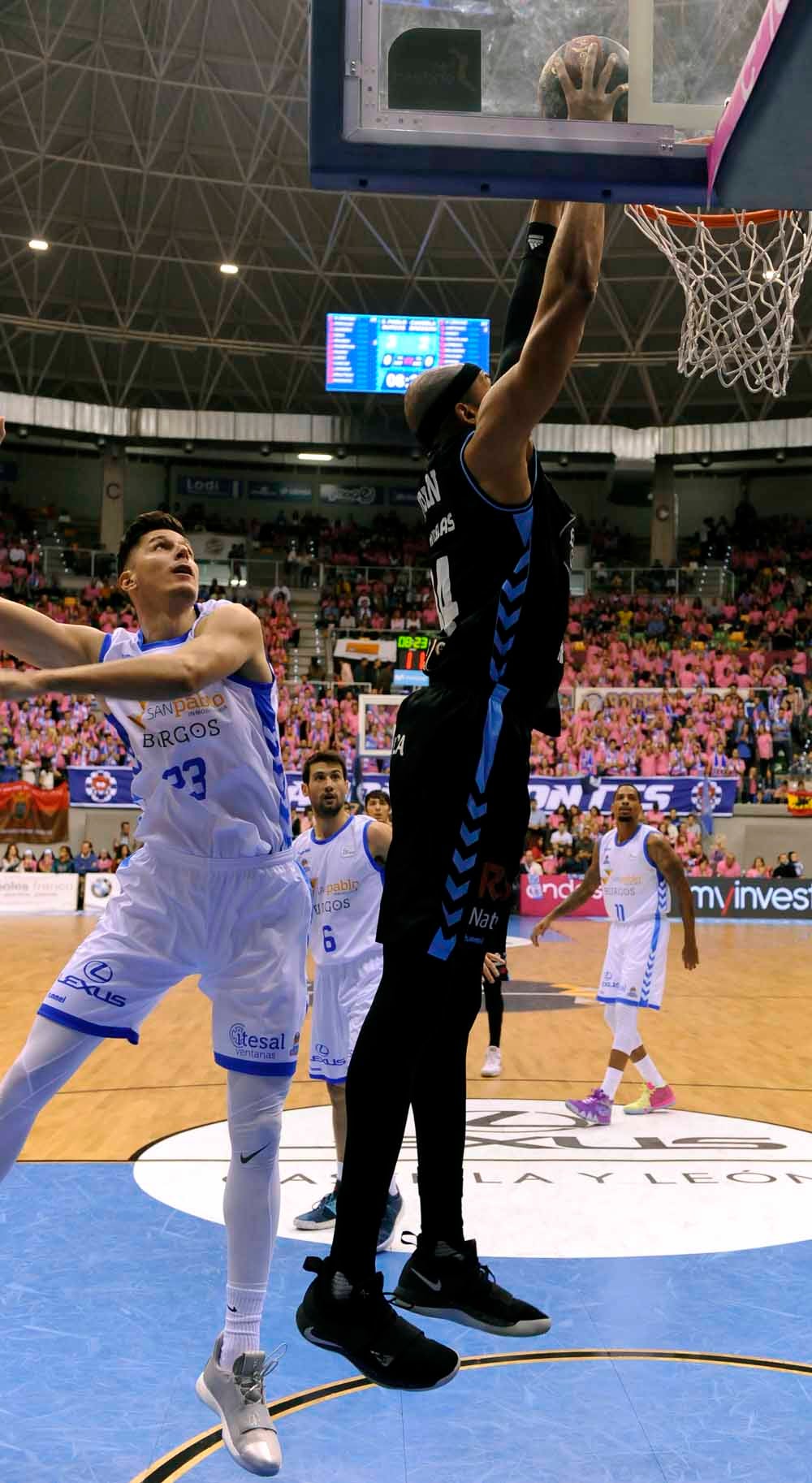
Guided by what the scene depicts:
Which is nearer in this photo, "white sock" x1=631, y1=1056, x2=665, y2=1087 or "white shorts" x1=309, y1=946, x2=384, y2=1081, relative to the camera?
"white shorts" x1=309, y1=946, x2=384, y2=1081

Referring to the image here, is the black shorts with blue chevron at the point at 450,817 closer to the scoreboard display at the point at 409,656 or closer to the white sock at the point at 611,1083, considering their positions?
the white sock at the point at 611,1083

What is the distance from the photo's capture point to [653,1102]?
8.66m

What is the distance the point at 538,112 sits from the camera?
2998mm

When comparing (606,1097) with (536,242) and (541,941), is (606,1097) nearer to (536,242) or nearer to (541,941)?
(536,242)

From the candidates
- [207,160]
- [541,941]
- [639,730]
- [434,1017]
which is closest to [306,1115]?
[434,1017]

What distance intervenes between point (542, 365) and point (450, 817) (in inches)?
37.4

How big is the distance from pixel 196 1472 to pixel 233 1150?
100 cm

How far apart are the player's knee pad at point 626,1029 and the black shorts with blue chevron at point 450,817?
6.18 metres

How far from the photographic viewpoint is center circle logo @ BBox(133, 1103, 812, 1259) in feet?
19.9

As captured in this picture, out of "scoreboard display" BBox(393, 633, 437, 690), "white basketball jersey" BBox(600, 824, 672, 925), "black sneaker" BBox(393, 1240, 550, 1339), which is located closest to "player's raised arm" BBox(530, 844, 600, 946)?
"white basketball jersey" BBox(600, 824, 672, 925)

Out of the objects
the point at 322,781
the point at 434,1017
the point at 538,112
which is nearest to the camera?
the point at 434,1017

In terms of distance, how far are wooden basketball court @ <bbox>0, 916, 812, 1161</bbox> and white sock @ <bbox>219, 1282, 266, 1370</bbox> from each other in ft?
13.1

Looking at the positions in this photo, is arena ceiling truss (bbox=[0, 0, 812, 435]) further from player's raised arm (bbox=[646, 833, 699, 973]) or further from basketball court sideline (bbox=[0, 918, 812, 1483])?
basketball court sideline (bbox=[0, 918, 812, 1483])

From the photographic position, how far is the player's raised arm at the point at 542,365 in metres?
2.58
